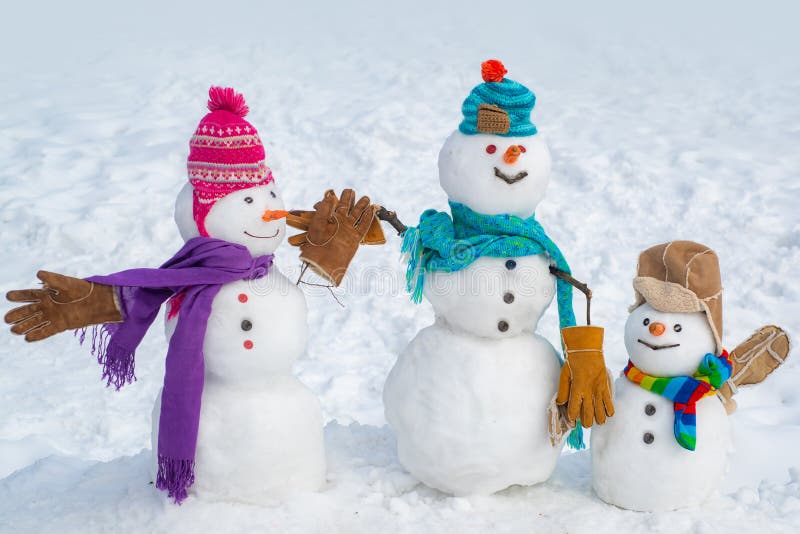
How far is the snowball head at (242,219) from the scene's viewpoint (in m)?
2.72

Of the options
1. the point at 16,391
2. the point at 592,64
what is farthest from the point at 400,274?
the point at 592,64

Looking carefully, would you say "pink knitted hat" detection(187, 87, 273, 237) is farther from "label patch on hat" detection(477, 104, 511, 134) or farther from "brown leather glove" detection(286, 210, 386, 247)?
"label patch on hat" detection(477, 104, 511, 134)

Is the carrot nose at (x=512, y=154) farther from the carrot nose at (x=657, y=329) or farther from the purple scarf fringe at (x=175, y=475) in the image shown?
the purple scarf fringe at (x=175, y=475)

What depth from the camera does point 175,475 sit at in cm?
274

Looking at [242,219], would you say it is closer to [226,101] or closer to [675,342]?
[226,101]

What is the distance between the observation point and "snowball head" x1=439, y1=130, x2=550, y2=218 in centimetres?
273

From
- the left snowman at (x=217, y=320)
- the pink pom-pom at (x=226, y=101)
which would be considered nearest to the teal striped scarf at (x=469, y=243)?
the left snowman at (x=217, y=320)

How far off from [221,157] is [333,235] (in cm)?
41

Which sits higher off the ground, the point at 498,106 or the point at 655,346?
the point at 498,106

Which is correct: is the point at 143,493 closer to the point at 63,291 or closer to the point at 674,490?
the point at 63,291

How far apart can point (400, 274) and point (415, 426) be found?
2401 mm

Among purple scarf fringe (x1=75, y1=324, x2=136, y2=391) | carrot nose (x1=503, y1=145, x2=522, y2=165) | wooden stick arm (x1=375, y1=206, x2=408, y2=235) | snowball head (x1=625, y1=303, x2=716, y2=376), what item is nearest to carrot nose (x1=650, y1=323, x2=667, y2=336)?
snowball head (x1=625, y1=303, x2=716, y2=376)

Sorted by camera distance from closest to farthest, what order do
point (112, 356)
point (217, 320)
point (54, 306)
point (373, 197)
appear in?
point (54, 306)
point (217, 320)
point (112, 356)
point (373, 197)

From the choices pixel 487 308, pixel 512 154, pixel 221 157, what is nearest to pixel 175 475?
pixel 221 157
